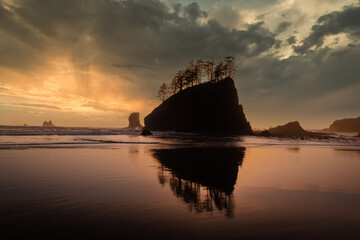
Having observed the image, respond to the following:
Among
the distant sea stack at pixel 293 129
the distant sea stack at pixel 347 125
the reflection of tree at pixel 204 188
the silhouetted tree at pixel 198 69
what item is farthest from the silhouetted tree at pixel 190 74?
the distant sea stack at pixel 347 125

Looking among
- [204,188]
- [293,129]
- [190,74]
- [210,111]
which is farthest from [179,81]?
[204,188]

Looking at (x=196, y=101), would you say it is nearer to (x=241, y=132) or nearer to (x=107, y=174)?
(x=241, y=132)

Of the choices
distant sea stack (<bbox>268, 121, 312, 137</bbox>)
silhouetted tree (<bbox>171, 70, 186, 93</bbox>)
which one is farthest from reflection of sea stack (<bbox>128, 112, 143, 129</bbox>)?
distant sea stack (<bbox>268, 121, 312, 137</bbox>)

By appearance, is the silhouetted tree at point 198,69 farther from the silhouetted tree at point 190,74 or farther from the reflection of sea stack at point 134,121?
the reflection of sea stack at point 134,121

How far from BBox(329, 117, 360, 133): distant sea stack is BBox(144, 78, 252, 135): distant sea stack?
142379mm

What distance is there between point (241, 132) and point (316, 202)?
232ft

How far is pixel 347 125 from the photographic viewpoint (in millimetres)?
170750

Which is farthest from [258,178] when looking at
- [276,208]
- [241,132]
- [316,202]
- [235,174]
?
[241,132]

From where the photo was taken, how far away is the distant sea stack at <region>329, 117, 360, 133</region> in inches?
6275

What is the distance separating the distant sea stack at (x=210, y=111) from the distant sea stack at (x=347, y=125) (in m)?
142

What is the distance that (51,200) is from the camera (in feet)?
16.2

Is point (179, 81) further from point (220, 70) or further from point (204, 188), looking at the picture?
point (204, 188)

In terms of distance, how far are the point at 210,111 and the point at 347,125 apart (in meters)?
166

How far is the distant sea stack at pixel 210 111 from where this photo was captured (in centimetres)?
7269
